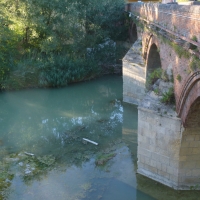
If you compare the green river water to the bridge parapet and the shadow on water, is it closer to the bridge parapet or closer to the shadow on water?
the shadow on water

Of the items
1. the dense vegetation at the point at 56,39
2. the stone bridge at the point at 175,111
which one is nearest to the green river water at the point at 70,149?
the stone bridge at the point at 175,111

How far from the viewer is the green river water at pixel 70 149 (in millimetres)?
7629

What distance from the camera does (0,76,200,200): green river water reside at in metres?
7.63

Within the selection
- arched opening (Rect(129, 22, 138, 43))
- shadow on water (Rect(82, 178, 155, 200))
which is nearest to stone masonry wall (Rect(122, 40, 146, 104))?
arched opening (Rect(129, 22, 138, 43))

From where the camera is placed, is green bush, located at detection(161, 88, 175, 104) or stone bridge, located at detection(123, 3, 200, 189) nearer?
stone bridge, located at detection(123, 3, 200, 189)

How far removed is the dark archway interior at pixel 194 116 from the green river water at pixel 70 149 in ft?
6.37

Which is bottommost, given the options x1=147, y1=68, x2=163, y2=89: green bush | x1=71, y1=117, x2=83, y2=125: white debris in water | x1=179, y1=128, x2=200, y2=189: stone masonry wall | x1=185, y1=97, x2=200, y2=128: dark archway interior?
x1=71, y1=117, x2=83, y2=125: white debris in water

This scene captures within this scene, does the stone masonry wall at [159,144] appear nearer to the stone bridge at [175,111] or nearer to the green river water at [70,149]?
the stone bridge at [175,111]

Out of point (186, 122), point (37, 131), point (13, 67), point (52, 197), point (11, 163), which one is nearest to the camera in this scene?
point (186, 122)

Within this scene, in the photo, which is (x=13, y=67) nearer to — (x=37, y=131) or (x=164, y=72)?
(x=37, y=131)

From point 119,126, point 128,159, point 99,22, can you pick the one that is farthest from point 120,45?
point 128,159

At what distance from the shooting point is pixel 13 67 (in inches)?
626

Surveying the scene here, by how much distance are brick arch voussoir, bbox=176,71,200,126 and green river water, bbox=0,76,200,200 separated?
7.43 ft

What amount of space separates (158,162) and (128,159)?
1.62 m
